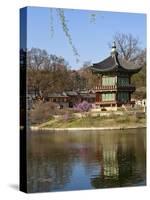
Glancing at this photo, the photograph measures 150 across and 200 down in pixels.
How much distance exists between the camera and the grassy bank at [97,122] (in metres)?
7.14

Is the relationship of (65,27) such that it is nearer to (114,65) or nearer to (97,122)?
(114,65)

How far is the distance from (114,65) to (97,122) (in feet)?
2.39

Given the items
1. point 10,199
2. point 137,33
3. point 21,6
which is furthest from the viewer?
point 137,33

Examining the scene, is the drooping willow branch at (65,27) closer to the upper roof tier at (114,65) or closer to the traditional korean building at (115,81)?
the upper roof tier at (114,65)

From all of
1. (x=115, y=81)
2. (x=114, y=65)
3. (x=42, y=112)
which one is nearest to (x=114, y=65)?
A: (x=114, y=65)

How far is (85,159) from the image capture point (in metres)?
7.13

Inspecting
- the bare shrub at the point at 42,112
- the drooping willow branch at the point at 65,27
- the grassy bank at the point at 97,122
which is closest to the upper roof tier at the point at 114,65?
the drooping willow branch at the point at 65,27

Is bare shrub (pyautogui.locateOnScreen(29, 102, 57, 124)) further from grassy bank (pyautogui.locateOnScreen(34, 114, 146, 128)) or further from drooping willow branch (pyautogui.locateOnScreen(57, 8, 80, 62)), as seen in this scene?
drooping willow branch (pyautogui.locateOnScreen(57, 8, 80, 62))

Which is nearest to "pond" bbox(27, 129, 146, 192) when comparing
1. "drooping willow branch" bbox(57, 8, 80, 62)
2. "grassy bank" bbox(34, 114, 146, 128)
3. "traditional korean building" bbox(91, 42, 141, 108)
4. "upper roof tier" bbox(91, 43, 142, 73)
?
"grassy bank" bbox(34, 114, 146, 128)

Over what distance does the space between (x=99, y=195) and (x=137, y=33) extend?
194cm

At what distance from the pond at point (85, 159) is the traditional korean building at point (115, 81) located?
381 millimetres

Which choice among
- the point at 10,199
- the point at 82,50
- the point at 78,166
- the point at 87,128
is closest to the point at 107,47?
the point at 82,50

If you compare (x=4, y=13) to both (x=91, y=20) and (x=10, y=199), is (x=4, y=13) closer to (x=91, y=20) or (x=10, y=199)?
(x=91, y=20)

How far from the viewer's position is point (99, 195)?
22.7 ft
